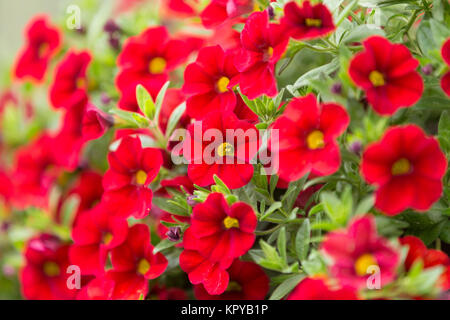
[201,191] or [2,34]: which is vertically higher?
[2,34]

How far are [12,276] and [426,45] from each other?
3.02 feet

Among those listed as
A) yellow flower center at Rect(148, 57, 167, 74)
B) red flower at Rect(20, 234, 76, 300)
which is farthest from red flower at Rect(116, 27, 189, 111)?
red flower at Rect(20, 234, 76, 300)

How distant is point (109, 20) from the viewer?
101 cm

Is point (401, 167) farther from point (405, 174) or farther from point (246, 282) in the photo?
point (246, 282)

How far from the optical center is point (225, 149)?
2.07 ft

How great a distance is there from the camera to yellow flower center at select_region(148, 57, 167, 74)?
0.84 m

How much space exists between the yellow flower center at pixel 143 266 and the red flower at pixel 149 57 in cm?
27

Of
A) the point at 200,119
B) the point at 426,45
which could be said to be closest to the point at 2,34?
the point at 200,119

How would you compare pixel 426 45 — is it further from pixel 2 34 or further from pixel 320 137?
pixel 2 34

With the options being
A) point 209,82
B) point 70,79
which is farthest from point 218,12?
point 70,79

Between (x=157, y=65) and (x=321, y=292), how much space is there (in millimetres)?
497

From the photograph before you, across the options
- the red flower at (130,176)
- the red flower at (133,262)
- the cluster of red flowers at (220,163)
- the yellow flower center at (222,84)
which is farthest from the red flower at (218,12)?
the red flower at (133,262)

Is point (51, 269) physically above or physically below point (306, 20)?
below

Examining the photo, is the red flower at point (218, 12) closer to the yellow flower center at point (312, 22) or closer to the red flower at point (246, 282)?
the yellow flower center at point (312, 22)
